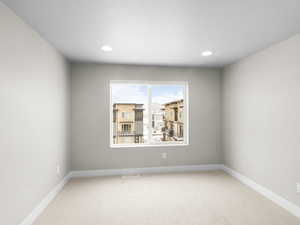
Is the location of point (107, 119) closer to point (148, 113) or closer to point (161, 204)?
point (148, 113)

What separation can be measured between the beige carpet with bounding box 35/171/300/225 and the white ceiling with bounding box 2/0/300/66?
2.39m

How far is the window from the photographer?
12.6 feet

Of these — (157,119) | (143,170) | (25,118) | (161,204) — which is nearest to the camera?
(25,118)

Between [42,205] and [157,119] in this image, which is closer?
[42,205]

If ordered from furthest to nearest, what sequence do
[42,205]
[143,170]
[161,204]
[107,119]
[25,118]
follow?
[143,170] < [107,119] < [161,204] < [42,205] < [25,118]

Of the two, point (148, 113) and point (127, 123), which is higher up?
point (148, 113)

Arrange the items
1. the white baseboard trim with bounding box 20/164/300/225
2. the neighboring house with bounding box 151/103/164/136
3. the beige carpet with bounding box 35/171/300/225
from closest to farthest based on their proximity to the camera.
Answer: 1. the beige carpet with bounding box 35/171/300/225
2. the white baseboard trim with bounding box 20/164/300/225
3. the neighboring house with bounding box 151/103/164/136

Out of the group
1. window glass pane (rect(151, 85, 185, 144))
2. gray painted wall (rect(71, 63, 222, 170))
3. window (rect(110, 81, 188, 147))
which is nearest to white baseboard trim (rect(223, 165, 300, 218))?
gray painted wall (rect(71, 63, 222, 170))

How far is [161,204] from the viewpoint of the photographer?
2453mm

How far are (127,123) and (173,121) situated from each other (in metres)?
1.11

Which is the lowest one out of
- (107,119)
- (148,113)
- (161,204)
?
(161,204)

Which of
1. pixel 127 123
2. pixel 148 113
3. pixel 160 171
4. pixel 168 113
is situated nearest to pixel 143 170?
pixel 160 171

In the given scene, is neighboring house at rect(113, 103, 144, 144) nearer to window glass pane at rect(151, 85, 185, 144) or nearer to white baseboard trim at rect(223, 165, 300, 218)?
window glass pane at rect(151, 85, 185, 144)

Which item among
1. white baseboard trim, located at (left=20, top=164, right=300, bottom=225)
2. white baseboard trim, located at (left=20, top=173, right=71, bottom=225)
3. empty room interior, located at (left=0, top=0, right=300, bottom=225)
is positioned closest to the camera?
empty room interior, located at (left=0, top=0, right=300, bottom=225)
